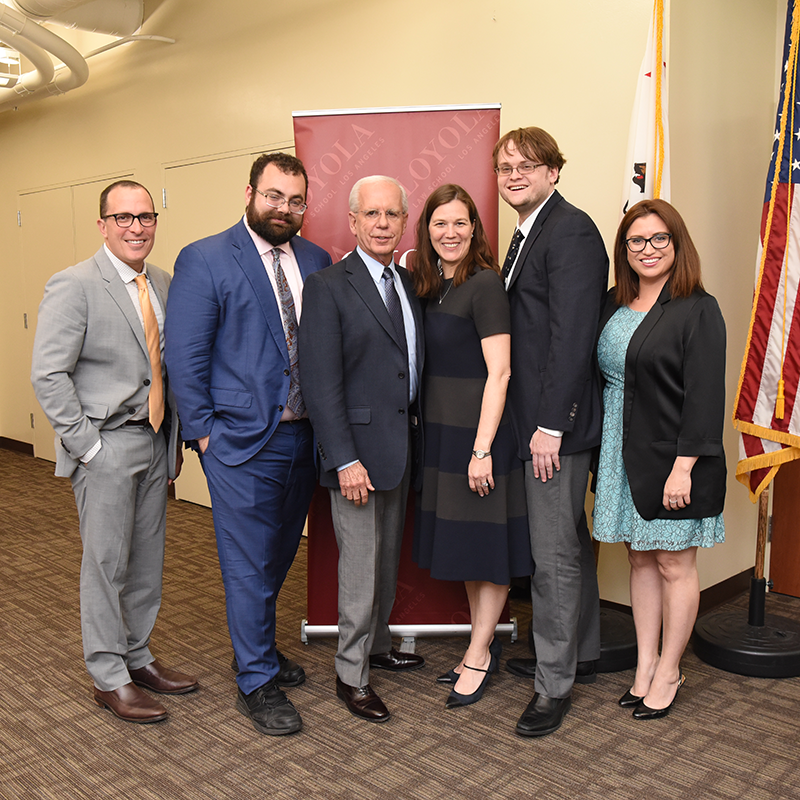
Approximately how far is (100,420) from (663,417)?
171 centimetres

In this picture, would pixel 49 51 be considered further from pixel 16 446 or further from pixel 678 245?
pixel 678 245

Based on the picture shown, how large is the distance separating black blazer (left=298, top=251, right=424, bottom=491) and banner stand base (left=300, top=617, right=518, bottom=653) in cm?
86

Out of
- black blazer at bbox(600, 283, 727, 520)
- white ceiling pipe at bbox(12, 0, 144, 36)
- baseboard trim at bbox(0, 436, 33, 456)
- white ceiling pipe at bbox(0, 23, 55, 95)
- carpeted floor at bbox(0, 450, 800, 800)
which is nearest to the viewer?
carpeted floor at bbox(0, 450, 800, 800)

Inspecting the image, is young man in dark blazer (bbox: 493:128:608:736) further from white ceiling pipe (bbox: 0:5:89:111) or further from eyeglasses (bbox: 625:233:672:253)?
white ceiling pipe (bbox: 0:5:89:111)

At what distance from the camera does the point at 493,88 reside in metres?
3.52

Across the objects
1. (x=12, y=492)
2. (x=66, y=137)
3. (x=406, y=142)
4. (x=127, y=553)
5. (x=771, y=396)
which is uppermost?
(x=66, y=137)

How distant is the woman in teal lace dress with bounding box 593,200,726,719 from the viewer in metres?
2.22

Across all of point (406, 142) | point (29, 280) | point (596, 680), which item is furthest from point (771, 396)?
point (29, 280)

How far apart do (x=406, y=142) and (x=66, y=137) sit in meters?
4.37

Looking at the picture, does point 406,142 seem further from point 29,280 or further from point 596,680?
point 29,280

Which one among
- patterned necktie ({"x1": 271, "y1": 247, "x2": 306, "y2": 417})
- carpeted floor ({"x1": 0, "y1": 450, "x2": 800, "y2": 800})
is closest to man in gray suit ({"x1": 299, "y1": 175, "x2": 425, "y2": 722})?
patterned necktie ({"x1": 271, "y1": 247, "x2": 306, "y2": 417})

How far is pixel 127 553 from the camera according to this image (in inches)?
98.6

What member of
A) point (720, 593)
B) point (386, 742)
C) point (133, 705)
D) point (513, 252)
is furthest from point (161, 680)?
point (720, 593)

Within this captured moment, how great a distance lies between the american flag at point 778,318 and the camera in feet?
8.85
